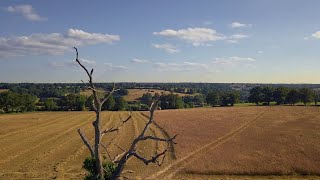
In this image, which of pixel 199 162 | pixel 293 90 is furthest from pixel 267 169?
pixel 293 90

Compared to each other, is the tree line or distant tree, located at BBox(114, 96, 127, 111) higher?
the tree line

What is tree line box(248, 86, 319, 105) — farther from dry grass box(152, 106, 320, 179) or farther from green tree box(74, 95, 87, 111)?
dry grass box(152, 106, 320, 179)

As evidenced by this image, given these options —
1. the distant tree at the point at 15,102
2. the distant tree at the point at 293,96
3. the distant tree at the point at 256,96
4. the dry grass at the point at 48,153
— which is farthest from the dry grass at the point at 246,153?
the distant tree at the point at 256,96

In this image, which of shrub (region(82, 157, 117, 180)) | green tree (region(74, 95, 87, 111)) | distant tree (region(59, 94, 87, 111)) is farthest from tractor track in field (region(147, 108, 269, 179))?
distant tree (region(59, 94, 87, 111))

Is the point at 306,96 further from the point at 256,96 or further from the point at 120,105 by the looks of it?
the point at 120,105

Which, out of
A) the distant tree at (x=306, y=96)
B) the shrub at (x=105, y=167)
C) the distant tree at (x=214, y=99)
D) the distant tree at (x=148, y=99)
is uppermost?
the distant tree at (x=148, y=99)

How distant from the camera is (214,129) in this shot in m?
73.9

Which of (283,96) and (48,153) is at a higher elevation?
(283,96)

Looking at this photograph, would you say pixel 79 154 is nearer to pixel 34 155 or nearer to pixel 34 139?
pixel 34 155

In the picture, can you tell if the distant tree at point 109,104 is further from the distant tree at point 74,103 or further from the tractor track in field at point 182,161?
the tractor track in field at point 182,161

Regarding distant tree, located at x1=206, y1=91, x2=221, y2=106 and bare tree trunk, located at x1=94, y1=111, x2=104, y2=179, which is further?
distant tree, located at x1=206, y1=91, x2=221, y2=106

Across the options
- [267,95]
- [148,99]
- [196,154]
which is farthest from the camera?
[267,95]

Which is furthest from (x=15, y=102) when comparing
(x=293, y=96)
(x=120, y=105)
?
(x=293, y=96)

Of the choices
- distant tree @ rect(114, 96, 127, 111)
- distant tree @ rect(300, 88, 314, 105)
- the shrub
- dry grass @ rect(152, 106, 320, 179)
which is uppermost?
distant tree @ rect(300, 88, 314, 105)
